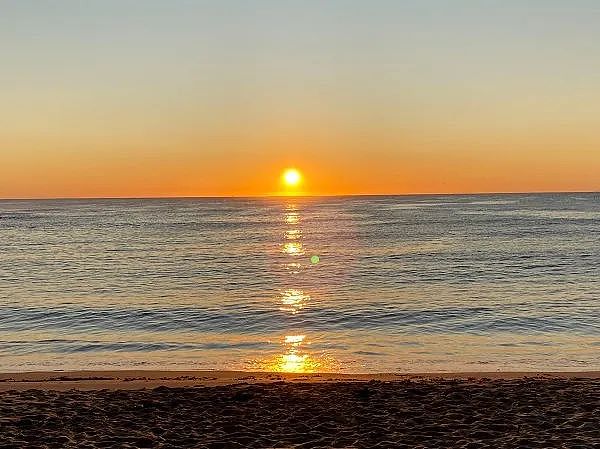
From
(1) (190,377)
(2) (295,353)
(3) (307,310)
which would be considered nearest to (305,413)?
(1) (190,377)

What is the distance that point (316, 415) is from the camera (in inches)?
443

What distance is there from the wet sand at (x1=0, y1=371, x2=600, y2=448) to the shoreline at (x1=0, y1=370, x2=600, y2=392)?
3.3 inches

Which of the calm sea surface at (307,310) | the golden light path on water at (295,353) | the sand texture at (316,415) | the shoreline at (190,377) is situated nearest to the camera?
the sand texture at (316,415)

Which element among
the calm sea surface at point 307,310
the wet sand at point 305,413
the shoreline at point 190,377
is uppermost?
the wet sand at point 305,413

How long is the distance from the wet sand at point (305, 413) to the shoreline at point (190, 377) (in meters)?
0.08

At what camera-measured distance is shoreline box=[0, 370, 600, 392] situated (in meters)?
14.5

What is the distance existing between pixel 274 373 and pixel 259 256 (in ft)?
130

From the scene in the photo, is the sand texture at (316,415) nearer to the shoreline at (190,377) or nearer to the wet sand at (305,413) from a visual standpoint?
the wet sand at (305,413)

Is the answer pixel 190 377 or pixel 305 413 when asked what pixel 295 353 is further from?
pixel 305 413

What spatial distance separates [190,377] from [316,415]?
18.0 feet

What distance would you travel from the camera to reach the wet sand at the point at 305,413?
977 cm

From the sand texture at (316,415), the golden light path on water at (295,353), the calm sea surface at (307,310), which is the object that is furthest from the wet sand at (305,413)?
the calm sea surface at (307,310)

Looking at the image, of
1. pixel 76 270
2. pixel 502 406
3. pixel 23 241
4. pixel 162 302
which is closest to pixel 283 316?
pixel 162 302

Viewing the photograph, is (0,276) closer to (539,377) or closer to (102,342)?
(102,342)
